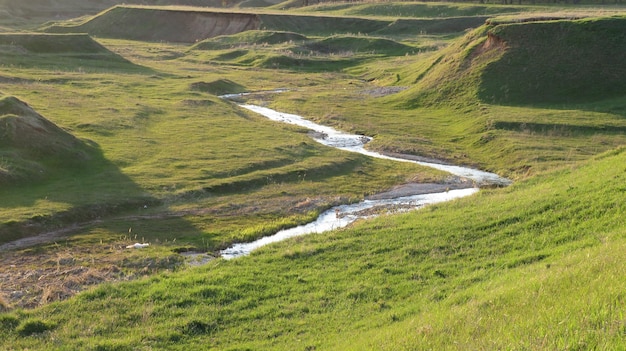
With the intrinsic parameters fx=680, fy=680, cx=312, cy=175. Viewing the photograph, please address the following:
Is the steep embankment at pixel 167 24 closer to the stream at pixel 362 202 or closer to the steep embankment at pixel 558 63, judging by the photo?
the steep embankment at pixel 558 63

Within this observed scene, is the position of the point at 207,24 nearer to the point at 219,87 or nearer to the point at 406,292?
the point at 219,87

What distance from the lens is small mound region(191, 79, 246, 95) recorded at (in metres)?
67.9

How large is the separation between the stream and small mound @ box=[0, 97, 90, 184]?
12410 millimetres

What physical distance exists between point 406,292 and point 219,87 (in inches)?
2195

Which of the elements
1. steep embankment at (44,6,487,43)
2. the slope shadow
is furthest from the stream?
steep embankment at (44,6,487,43)

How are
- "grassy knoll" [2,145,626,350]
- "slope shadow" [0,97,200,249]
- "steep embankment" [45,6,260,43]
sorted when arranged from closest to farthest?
"grassy knoll" [2,145,626,350] → "slope shadow" [0,97,200,249] → "steep embankment" [45,6,260,43]

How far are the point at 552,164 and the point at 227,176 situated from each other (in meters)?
18.0

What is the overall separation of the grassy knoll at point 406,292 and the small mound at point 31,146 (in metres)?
14.8

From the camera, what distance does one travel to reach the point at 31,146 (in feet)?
113

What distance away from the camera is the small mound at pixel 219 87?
2673 inches

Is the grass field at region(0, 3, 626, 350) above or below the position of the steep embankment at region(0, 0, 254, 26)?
below

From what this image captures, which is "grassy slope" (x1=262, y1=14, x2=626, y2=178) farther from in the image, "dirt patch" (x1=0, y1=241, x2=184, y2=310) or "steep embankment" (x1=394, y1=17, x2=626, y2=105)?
"dirt patch" (x1=0, y1=241, x2=184, y2=310)

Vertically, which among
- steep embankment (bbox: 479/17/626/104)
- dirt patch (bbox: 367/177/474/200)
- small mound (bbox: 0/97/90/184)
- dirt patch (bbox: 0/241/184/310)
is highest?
steep embankment (bbox: 479/17/626/104)

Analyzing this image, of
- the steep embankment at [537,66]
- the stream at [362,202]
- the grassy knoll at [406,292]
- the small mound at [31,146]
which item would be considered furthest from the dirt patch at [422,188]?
the steep embankment at [537,66]
